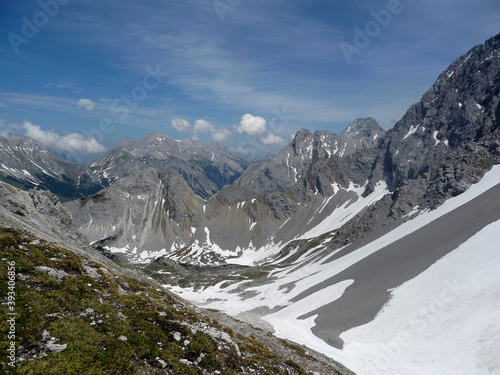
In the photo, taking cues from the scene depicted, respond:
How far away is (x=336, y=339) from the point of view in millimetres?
49656

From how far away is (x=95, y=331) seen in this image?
47.0 ft

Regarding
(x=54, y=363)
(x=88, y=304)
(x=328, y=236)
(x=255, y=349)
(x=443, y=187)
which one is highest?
(x=88, y=304)

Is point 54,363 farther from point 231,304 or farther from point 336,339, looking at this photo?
point 231,304

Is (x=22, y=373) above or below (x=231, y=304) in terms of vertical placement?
above

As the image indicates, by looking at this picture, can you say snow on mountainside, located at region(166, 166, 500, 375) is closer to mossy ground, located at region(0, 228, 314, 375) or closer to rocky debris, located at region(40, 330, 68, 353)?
mossy ground, located at region(0, 228, 314, 375)

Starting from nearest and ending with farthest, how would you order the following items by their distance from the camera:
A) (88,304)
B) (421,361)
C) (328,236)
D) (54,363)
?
(54,363) < (88,304) < (421,361) < (328,236)

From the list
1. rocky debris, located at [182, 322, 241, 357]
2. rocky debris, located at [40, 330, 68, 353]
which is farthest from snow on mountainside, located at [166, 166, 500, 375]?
rocky debris, located at [40, 330, 68, 353]

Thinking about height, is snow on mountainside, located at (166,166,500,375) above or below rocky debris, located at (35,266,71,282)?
below

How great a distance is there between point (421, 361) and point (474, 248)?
3652cm

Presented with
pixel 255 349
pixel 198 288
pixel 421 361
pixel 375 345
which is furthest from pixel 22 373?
pixel 198 288

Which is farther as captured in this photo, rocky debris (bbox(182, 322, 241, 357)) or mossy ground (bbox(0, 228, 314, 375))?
rocky debris (bbox(182, 322, 241, 357))

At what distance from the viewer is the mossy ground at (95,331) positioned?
39.2 ft

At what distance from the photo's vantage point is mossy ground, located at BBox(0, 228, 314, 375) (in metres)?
11.9

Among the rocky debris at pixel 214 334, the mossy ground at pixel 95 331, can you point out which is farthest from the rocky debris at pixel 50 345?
the rocky debris at pixel 214 334
